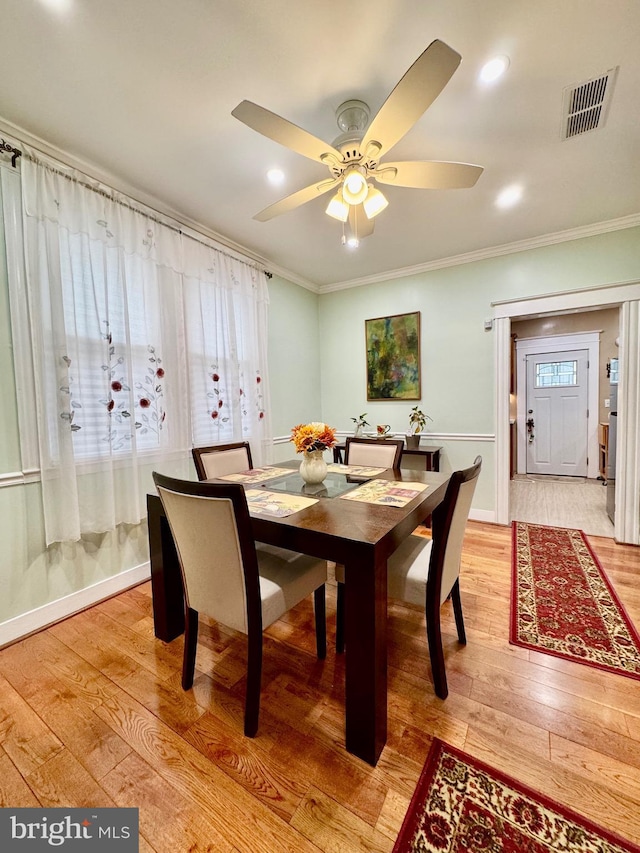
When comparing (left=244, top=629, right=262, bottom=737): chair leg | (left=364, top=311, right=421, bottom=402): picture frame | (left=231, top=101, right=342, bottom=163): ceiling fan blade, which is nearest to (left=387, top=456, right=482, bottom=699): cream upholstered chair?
(left=244, top=629, right=262, bottom=737): chair leg

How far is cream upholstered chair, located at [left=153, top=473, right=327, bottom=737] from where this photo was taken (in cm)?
115

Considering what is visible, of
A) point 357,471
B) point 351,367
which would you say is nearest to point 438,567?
point 357,471

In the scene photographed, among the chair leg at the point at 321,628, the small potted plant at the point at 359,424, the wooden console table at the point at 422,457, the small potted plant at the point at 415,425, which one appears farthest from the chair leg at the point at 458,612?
the small potted plant at the point at 359,424

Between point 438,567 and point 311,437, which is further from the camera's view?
point 311,437

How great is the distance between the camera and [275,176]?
2088mm

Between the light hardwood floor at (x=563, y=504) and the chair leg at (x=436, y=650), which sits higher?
the chair leg at (x=436, y=650)

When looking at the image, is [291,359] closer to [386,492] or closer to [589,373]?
[386,492]

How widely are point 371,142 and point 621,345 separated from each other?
8.86 feet

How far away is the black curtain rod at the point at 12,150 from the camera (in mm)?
1678

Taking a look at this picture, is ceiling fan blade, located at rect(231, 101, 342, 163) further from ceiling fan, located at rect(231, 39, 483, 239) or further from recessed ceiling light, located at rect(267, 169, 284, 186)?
recessed ceiling light, located at rect(267, 169, 284, 186)

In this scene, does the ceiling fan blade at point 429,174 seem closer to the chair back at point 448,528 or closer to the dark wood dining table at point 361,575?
the chair back at point 448,528

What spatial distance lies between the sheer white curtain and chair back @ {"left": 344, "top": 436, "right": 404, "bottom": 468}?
3.68 ft

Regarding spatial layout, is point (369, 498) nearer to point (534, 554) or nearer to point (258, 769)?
point (258, 769)

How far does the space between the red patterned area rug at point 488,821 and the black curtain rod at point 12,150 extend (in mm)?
3172
